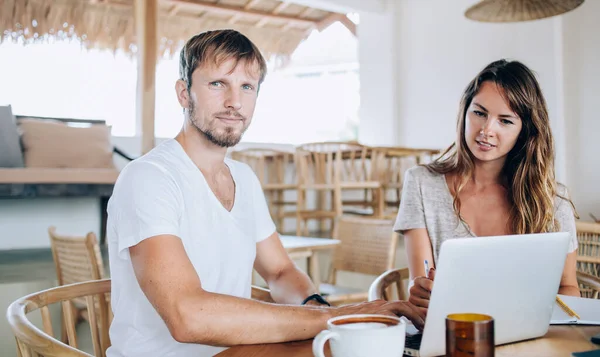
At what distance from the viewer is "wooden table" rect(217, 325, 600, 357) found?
0.86 meters

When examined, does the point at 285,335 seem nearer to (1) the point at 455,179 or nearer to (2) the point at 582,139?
(1) the point at 455,179

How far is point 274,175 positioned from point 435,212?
4.65 meters

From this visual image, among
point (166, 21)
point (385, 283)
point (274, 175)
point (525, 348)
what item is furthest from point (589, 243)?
point (166, 21)

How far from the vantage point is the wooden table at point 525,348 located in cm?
86

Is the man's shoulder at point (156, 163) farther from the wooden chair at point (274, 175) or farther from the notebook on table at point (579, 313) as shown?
the wooden chair at point (274, 175)

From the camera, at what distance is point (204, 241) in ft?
3.93

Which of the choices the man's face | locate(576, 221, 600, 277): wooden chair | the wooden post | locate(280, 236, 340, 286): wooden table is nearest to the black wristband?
the man's face

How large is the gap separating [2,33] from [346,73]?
674 cm

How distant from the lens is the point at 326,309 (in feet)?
3.27

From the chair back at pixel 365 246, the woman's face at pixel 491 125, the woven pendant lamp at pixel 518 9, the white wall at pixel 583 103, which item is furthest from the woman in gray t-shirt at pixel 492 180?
the white wall at pixel 583 103

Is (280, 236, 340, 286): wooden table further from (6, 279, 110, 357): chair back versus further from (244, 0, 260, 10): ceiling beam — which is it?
(244, 0, 260, 10): ceiling beam

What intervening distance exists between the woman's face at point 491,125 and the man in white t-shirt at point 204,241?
0.62 metres

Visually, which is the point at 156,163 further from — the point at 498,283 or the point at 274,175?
the point at 274,175

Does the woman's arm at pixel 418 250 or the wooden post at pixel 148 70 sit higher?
the wooden post at pixel 148 70
